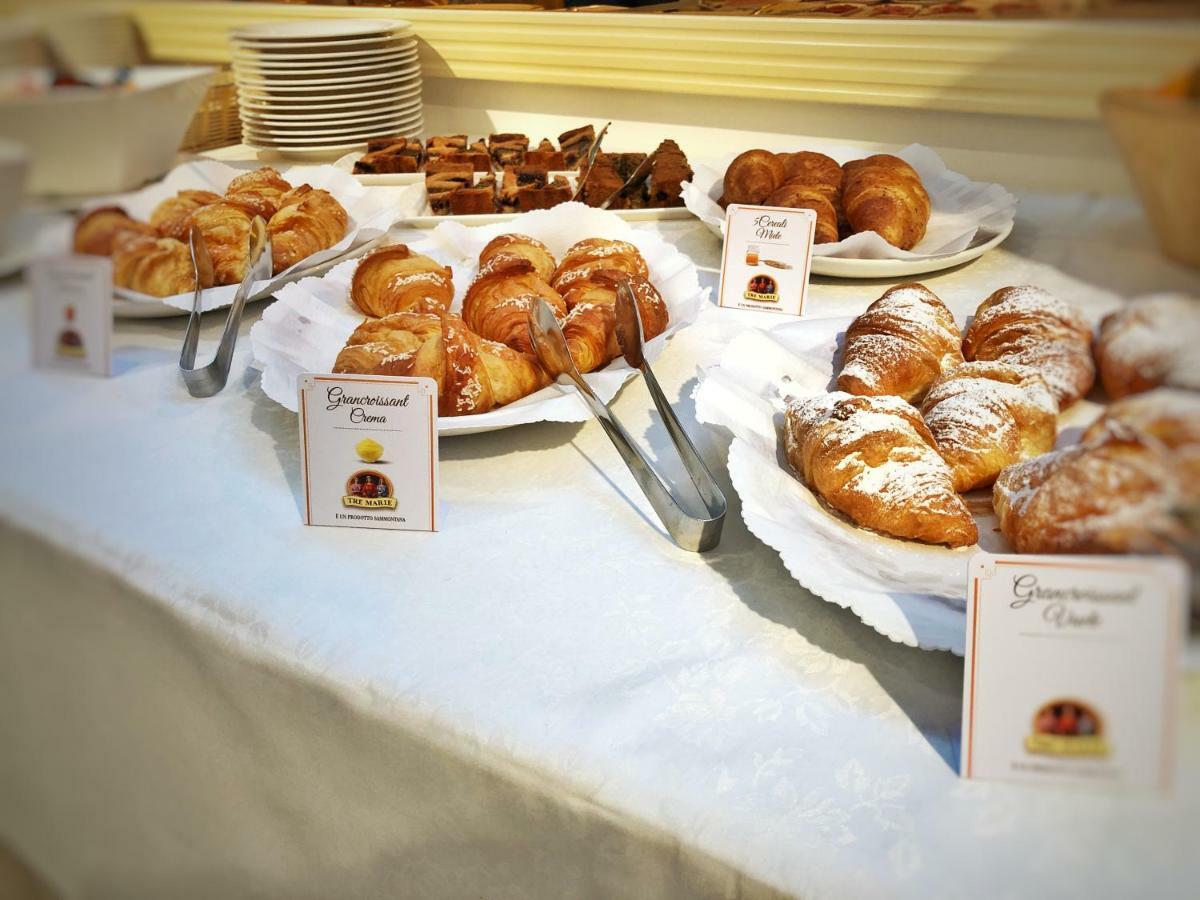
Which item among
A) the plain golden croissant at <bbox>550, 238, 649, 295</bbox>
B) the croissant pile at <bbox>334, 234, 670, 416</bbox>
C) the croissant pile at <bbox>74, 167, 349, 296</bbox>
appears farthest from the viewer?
the plain golden croissant at <bbox>550, 238, 649, 295</bbox>

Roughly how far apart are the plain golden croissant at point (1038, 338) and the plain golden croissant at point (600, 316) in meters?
0.30

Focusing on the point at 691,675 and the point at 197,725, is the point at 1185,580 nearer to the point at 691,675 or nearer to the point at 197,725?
the point at 691,675

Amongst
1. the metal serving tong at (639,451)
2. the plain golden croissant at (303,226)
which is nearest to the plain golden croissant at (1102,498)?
the metal serving tong at (639,451)

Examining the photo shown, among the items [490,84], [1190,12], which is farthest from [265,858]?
[490,84]

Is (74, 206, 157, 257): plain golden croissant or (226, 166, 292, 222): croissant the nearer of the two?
(74, 206, 157, 257): plain golden croissant

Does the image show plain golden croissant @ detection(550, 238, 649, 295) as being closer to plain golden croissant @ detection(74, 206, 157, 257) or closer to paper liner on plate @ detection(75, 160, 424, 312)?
paper liner on plate @ detection(75, 160, 424, 312)

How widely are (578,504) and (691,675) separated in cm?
23

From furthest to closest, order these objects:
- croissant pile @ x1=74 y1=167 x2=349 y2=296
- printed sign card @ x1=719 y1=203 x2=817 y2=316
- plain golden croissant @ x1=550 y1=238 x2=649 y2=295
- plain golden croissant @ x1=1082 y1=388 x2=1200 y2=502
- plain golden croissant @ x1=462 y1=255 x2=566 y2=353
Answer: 1. printed sign card @ x1=719 y1=203 x2=817 y2=316
2. plain golden croissant @ x1=550 y1=238 x2=649 y2=295
3. plain golden croissant @ x1=462 y1=255 x2=566 y2=353
4. croissant pile @ x1=74 y1=167 x2=349 y2=296
5. plain golden croissant @ x1=1082 y1=388 x2=1200 y2=502

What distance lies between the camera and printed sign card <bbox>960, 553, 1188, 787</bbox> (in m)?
0.33

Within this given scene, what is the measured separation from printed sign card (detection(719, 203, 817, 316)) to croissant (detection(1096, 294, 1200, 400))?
31.9 inches

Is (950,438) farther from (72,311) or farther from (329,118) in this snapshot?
(329,118)

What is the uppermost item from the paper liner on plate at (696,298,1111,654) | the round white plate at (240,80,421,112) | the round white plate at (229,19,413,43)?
the round white plate at (229,19,413,43)

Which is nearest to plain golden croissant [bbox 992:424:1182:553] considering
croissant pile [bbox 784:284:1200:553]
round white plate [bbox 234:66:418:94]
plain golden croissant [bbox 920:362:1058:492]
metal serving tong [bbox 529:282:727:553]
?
croissant pile [bbox 784:284:1200:553]

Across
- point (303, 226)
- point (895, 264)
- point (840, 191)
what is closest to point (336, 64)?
point (303, 226)
